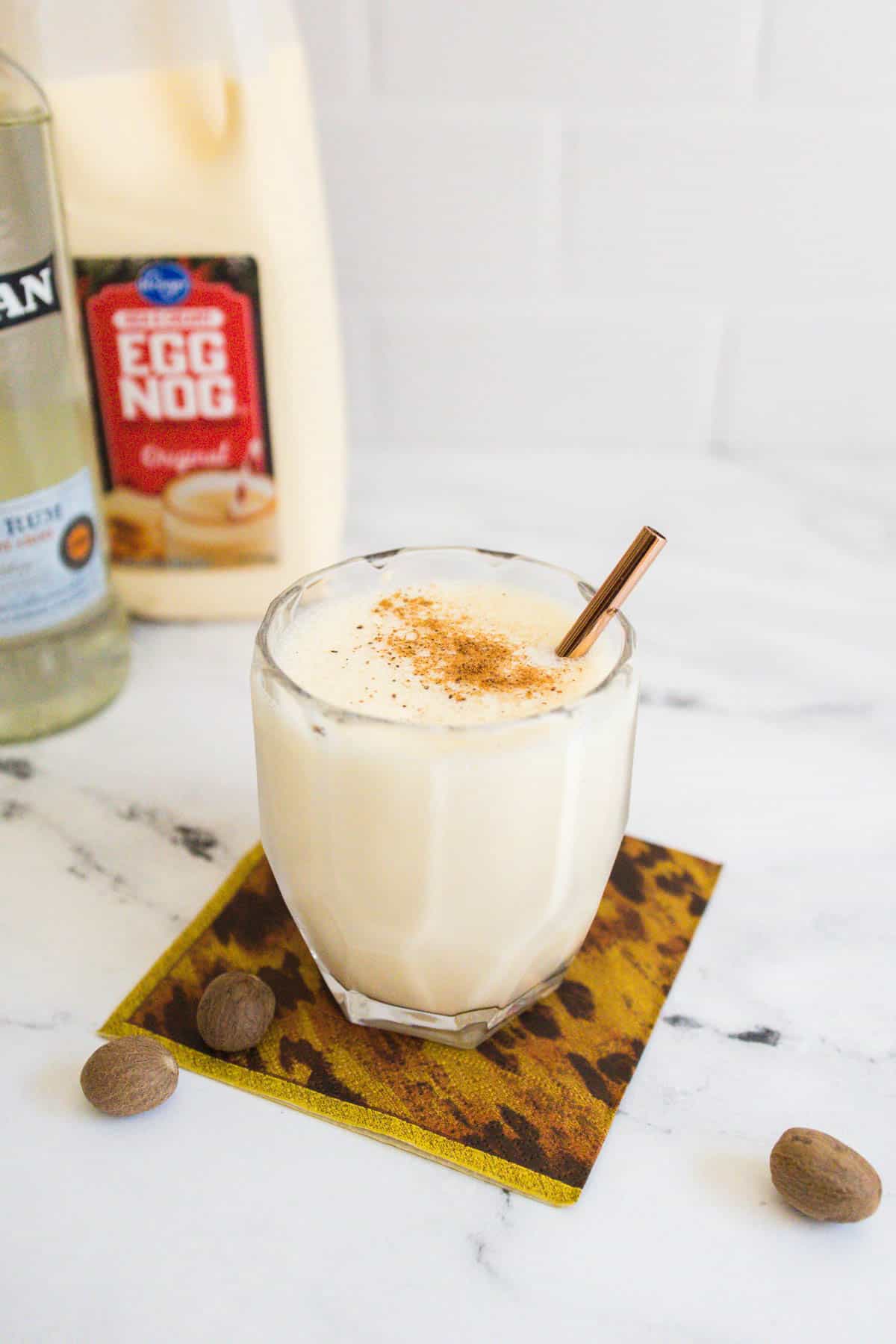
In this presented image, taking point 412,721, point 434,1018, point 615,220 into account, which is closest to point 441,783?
point 412,721

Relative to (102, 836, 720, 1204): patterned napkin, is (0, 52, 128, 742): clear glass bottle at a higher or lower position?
higher

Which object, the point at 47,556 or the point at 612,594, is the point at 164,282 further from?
the point at 612,594

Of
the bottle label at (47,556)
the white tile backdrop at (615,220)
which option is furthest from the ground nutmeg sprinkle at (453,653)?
the white tile backdrop at (615,220)

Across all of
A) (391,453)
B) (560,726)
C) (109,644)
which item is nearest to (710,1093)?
(560,726)

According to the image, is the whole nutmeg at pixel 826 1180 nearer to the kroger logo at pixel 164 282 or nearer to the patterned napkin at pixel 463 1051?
the patterned napkin at pixel 463 1051

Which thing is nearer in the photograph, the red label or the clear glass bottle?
the clear glass bottle

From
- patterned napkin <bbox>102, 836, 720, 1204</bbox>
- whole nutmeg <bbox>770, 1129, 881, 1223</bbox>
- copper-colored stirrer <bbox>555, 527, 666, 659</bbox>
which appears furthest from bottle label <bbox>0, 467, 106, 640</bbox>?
whole nutmeg <bbox>770, 1129, 881, 1223</bbox>

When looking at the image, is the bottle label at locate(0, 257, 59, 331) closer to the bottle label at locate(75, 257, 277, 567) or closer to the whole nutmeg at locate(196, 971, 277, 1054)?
the bottle label at locate(75, 257, 277, 567)

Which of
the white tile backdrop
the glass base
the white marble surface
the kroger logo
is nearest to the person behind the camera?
the white marble surface
